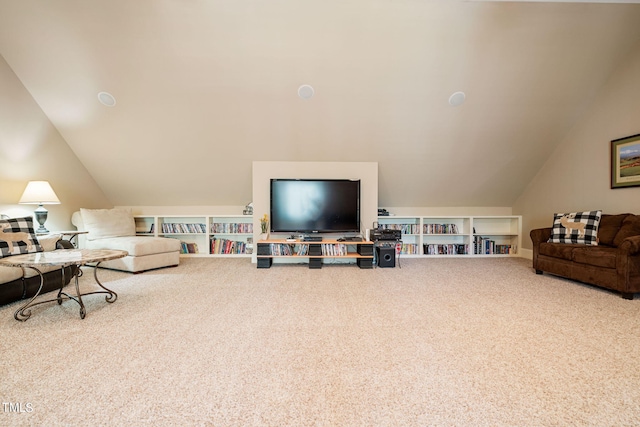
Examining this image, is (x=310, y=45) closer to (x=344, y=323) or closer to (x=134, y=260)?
(x=344, y=323)

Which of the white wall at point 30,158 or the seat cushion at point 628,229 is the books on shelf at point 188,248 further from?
the seat cushion at point 628,229

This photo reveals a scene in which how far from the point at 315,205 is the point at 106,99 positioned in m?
3.29

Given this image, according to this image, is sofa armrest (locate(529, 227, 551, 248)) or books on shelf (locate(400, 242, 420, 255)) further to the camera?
books on shelf (locate(400, 242, 420, 255))

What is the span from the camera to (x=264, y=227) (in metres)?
4.75

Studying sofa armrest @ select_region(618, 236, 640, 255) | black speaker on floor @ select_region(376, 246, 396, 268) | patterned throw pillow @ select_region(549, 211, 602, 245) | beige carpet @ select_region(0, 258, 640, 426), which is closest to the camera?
beige carpet @ select_region(0, 258, 640, 426)

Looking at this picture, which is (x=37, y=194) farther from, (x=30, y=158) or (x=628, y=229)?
(x=628, y=229)

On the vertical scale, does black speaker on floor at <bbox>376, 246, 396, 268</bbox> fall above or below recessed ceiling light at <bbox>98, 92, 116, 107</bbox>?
below

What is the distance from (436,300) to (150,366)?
2.49 metres

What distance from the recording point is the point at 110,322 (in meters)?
2.38

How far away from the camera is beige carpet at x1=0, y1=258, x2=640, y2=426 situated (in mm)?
1324

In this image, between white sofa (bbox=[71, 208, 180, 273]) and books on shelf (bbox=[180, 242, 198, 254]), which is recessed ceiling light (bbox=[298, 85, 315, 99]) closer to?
white sofa (bbox=[71, 208, 180, 273])

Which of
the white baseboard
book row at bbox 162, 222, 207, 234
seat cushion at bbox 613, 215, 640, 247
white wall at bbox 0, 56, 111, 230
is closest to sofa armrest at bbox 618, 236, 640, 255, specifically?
seat cushion at bbox 613, 215, 640, 247

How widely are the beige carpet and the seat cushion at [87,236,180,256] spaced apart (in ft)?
3.54

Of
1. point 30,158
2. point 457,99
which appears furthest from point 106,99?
point 457,99
